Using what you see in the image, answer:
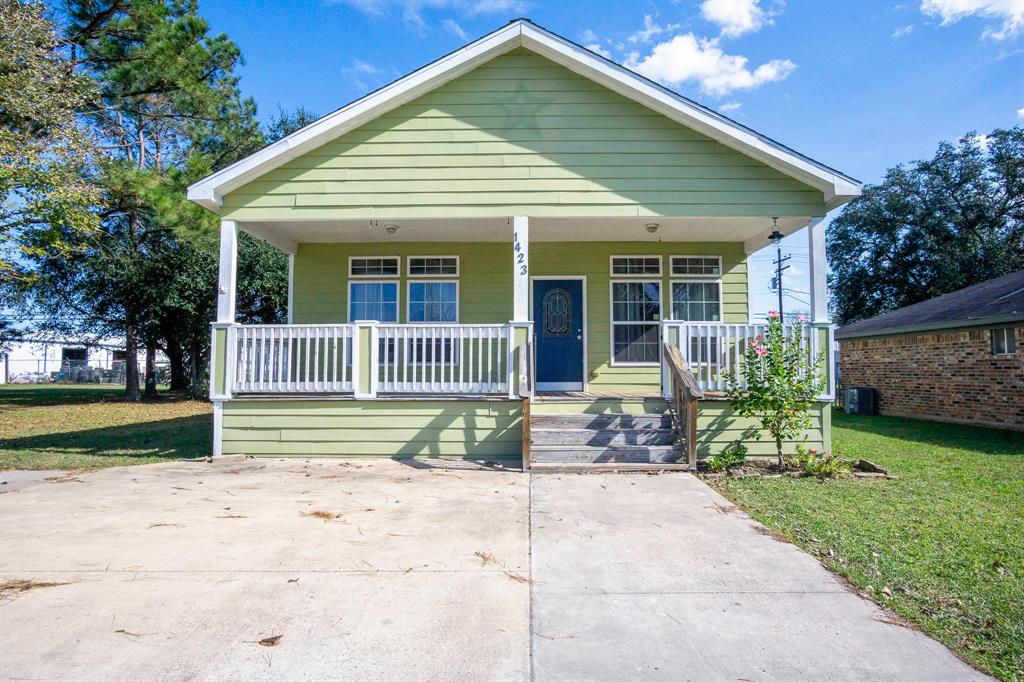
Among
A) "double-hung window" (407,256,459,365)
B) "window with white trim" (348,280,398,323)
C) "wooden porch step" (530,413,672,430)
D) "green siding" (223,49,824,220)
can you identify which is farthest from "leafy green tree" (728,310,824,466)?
"window with white trim" (348,280,398,323)

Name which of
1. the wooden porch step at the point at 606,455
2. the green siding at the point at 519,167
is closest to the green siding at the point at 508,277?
the green siding at the point at 519,167

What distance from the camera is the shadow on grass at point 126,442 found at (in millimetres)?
7770

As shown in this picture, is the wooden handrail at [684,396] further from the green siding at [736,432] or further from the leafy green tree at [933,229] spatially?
the leafy green tree at [933,229]

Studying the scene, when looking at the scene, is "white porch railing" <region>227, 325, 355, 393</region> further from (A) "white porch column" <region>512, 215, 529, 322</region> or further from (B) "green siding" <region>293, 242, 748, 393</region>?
(A) "white porch column" <region>512, 215, 529, 322</region>

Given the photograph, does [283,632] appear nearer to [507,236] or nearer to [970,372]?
[507,236]

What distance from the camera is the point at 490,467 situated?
6535 millimetres

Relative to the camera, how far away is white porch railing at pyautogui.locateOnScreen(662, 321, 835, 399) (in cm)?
693

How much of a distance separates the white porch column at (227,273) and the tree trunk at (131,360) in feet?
42.1

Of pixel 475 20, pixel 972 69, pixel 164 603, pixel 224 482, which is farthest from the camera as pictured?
pixel 972 69

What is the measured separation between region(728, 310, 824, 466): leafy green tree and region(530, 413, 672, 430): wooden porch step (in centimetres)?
101

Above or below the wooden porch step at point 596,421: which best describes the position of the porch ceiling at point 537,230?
above

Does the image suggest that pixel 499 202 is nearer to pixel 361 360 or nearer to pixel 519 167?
pixel 519 167

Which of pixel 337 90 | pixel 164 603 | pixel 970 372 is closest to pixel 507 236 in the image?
pixel 164 603

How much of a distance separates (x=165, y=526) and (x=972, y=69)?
24974 millimetres
